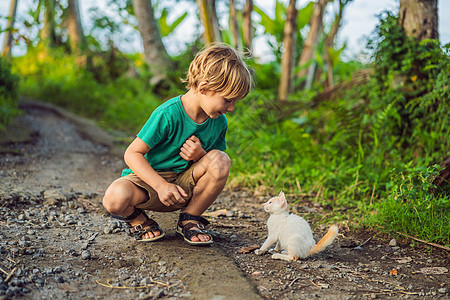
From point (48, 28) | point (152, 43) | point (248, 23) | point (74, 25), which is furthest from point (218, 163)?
point (48, 28)

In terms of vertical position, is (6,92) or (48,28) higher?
(48,28)

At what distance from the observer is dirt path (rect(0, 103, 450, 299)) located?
213cm

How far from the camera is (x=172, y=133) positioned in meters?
2.70

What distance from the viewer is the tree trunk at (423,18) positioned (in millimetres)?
4383

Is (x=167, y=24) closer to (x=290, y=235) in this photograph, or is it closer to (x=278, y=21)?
(x=278, y=21)

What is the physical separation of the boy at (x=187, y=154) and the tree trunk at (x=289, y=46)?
3.77 m

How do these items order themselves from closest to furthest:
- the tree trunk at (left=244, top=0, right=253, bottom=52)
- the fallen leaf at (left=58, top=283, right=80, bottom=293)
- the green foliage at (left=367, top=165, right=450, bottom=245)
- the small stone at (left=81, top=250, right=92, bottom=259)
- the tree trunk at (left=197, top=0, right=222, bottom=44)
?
the fallen leaf at (left=58, top=283, right=80, bottom=293), the small stone at (left=81, top=250, right=92, bottom=259), the green foliage at (left=367, top=165, right=450, bottom=245), the tree trunk at (left=197, top=0, right=222, bottom=44), the tree trunk at (left=244, top=0, right=253, bottom=52)

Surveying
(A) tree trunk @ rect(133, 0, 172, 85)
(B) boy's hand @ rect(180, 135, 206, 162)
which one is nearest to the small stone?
(B) boy's hand @ rect(180, 135, 206, 162)

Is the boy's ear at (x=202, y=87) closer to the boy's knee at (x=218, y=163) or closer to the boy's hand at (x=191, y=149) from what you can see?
the boy's hand at (x=191, y=149)

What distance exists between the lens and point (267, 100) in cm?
593

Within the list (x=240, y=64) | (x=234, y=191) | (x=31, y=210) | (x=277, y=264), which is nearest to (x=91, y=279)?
(x=277, y=264)

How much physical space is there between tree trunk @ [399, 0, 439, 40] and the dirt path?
7.25ft

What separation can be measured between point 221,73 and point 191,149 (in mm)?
532

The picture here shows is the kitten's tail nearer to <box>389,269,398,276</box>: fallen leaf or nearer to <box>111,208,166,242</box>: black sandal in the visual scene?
<box>389,269,398,276</box>: fallen leaf
